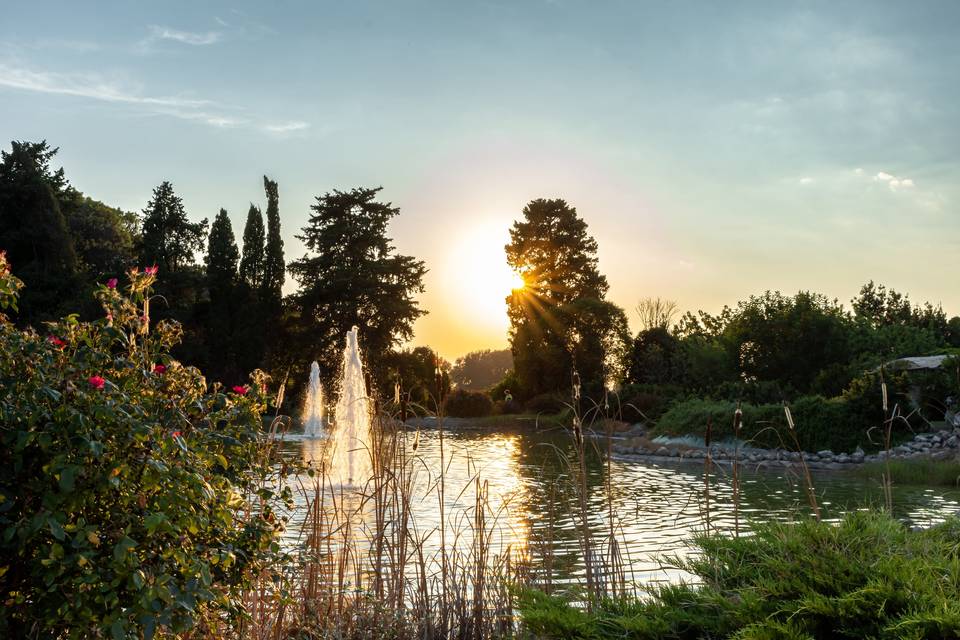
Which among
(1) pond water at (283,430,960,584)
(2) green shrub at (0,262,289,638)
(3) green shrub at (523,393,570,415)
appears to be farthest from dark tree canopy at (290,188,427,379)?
(2) green shrub at (0,262,289,638)

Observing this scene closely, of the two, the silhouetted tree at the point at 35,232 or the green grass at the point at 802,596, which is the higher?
the silhouetted tree at the point at 35,232

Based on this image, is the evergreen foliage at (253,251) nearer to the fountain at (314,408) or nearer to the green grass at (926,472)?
the fountain at (314,408)

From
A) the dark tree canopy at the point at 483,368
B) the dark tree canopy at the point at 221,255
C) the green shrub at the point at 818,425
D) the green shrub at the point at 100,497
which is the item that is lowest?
the green shrub at the point at 818,425

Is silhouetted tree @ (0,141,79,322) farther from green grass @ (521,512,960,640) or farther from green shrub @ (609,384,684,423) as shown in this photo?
green grass @ (521,512,960,640)

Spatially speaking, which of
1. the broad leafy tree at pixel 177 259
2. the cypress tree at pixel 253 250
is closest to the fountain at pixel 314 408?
the broad leafy tree at pixel 177 259

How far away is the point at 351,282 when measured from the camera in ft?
93.4

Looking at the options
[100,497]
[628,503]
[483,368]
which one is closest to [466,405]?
[628,503]

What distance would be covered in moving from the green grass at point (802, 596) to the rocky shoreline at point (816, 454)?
29.6 ft

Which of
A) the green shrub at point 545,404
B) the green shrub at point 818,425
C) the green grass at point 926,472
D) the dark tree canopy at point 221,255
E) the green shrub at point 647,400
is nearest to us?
the green grass at point 926,472

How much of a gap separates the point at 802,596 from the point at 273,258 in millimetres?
29337

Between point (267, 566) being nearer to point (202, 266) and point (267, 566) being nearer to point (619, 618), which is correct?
point (619, 618)

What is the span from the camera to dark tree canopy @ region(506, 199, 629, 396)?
2923 centimetres

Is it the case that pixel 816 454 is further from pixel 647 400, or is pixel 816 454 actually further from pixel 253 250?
pixel 253 250

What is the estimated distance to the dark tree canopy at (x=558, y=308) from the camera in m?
29.2
